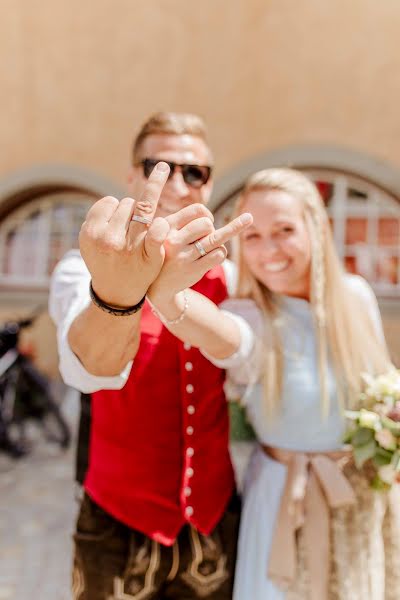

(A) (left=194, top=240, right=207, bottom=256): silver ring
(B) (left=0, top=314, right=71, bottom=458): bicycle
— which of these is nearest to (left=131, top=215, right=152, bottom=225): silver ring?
(A) (left=194, top=240, right=207, bottom=256): silver ring

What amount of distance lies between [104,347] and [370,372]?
900 mm

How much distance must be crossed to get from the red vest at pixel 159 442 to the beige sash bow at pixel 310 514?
20cm

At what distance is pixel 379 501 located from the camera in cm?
152

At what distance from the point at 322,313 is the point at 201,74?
5.24 metres

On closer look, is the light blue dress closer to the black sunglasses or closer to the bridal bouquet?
the bridal bouquet

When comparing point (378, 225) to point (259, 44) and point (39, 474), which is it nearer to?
point (259, 44)

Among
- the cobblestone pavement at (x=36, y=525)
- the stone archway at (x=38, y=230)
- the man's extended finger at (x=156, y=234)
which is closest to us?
the man's extended finger at (x=156, y=234)

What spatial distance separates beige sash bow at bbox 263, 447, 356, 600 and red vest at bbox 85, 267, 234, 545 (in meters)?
0.20

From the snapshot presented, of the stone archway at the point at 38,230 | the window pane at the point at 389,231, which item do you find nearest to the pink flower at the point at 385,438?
the stone archway at the point at 38,230

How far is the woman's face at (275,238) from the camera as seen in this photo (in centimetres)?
149

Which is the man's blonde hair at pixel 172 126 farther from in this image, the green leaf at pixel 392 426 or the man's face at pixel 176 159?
the green leaf at pixel 392 426

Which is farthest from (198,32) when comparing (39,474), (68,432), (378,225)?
(39,474)

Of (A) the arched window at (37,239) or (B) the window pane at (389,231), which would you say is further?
(A) the arched window at (37,239)

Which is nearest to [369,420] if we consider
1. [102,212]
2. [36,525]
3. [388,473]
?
[388,473]
